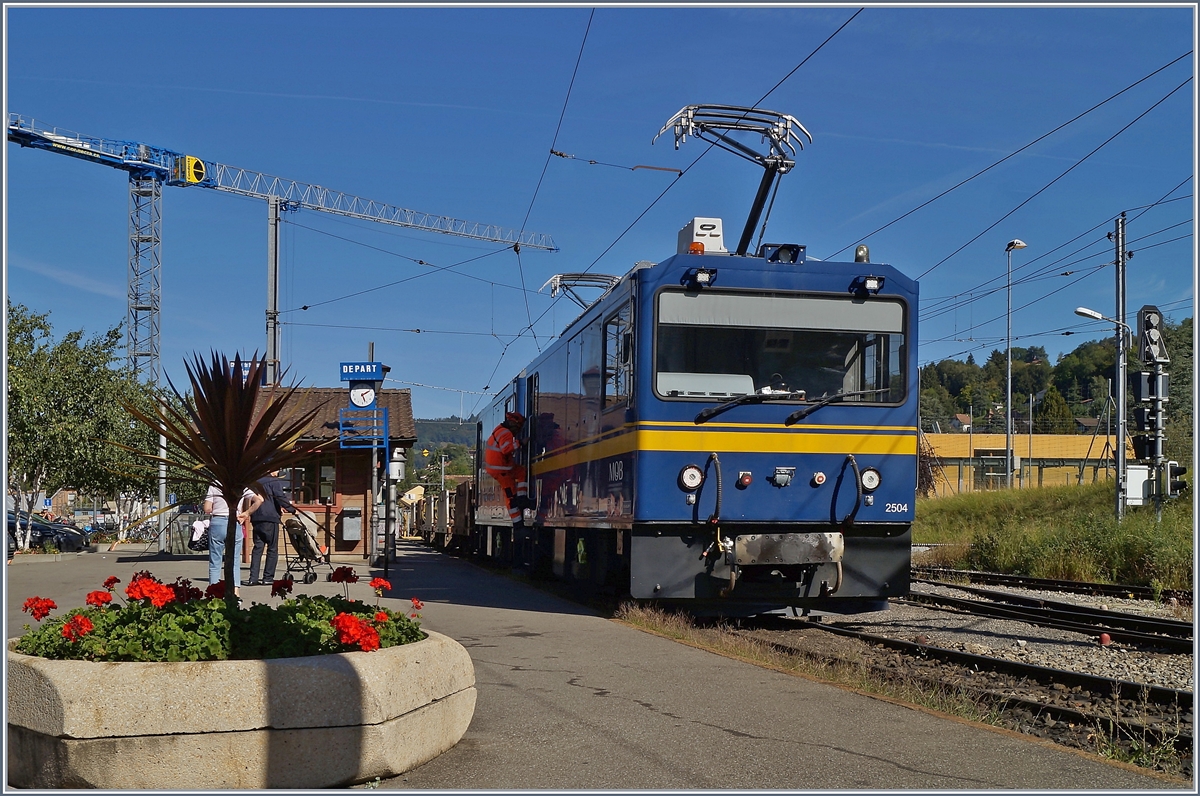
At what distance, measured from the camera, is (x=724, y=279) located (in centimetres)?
1097

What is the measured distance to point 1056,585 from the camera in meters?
17.1

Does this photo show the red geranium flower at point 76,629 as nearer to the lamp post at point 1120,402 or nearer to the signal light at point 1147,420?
the signal light at point 1147,420

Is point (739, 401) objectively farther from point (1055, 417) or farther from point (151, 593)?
point (1055, 417)

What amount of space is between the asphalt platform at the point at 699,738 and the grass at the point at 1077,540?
32.5 ft

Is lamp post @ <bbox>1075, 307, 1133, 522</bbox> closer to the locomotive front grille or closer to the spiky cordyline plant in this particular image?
the locomotive front grille

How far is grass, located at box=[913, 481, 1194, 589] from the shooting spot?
683 inches

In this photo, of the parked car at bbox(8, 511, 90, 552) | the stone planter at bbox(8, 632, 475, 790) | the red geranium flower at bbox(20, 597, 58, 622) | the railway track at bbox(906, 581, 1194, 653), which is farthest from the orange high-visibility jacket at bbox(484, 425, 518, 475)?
the parked car at bbox(8, 511, 90, 552)

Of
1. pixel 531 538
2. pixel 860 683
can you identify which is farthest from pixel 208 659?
pixel 531 538

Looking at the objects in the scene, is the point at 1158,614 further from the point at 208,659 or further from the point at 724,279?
the point at 208,659

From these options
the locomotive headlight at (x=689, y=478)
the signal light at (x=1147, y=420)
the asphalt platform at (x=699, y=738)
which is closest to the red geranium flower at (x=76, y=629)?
the asphalt platform at (x=699, y=738)

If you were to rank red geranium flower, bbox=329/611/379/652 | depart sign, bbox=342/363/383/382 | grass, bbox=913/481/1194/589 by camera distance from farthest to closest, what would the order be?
1. depart sign, bbox=342/363/383/382
2. grass, bbox=913/481/1194/589
3. red geranium flower, bbox=329/611/379/652

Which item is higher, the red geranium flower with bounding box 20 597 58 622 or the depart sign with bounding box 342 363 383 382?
the depart sign with bounding box 342 363 383 382

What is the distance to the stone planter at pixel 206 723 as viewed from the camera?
4742 millimetres

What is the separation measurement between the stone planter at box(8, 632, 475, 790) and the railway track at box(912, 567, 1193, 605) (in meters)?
12.3
